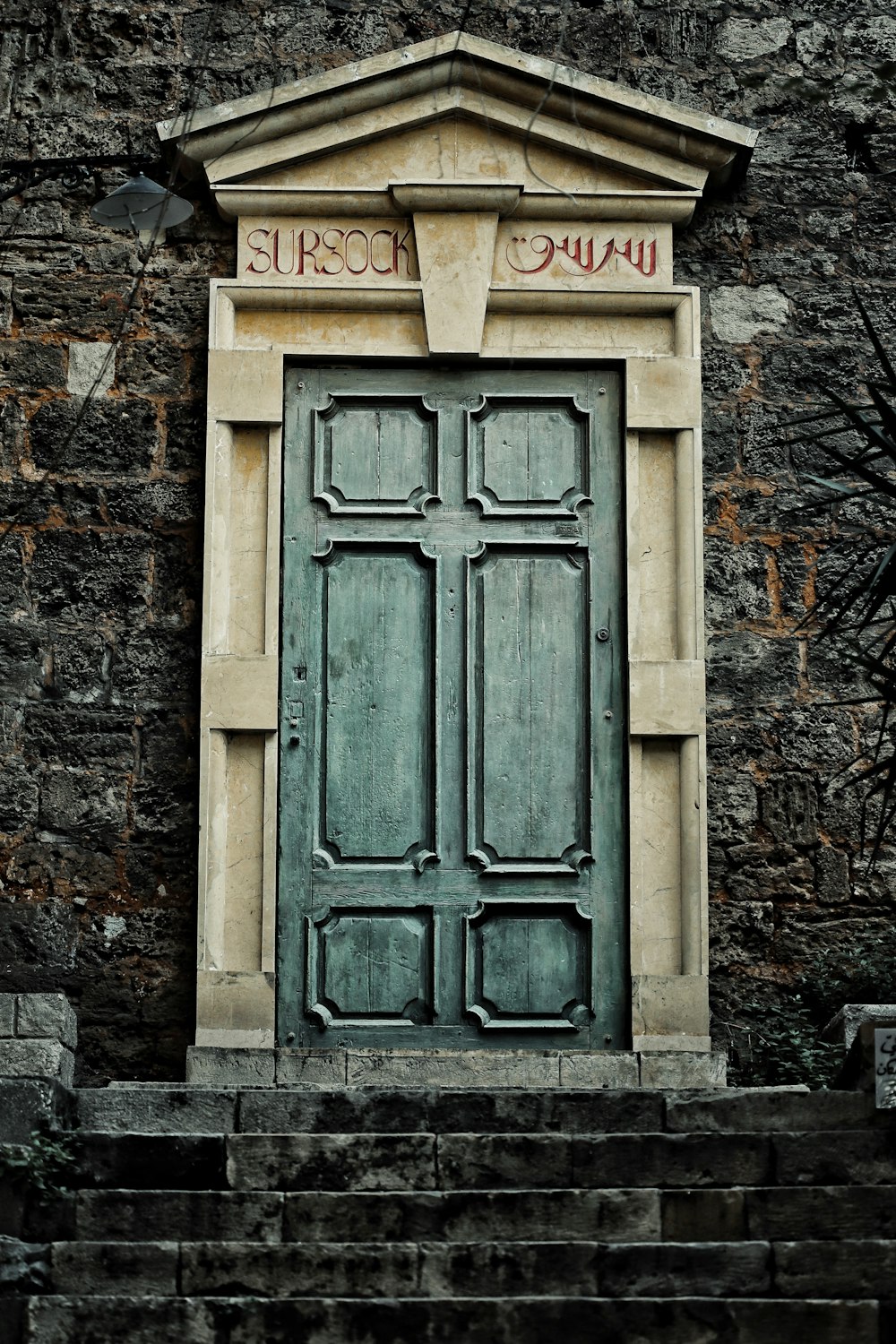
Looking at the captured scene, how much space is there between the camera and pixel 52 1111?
5.34 m

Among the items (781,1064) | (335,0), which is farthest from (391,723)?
(335,0)

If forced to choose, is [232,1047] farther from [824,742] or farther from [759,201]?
[759,201]

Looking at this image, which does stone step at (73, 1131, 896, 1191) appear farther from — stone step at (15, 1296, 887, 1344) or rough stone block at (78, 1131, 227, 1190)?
stone step at (15, 1296, 887, 1344)

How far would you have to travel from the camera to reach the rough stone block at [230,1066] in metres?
6.56

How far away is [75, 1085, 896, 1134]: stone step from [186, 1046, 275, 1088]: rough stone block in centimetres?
86

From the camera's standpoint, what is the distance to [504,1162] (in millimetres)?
5207

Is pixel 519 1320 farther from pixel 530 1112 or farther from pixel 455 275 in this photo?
pixel 455 275

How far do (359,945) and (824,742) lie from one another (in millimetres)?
1839

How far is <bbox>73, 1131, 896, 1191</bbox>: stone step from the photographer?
519 centimetres

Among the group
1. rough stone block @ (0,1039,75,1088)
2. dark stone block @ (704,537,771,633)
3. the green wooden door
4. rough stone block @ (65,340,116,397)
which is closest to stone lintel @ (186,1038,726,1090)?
the green wooden door

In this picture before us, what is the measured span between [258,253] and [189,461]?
0.85 meters

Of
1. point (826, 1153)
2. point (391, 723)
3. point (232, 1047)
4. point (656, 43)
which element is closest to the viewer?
point (826, 1153)

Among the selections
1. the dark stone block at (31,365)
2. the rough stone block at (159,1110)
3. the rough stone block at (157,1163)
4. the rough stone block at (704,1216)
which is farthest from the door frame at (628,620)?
the rough stone block at (704,1216)

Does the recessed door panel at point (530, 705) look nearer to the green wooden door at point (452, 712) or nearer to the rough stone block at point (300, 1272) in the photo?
the green wooden door at point (452, 712)
